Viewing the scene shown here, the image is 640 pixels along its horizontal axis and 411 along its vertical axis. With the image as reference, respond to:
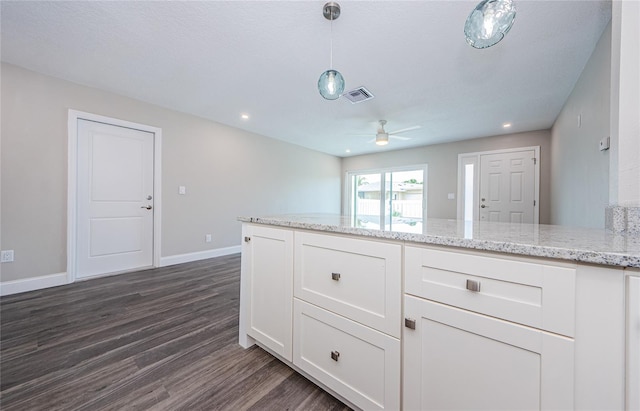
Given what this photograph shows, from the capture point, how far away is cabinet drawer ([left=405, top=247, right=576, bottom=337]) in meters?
0.68

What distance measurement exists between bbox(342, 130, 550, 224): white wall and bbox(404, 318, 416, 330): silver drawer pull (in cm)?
503

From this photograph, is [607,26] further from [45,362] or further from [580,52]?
[45,362]

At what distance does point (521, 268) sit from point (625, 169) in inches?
42.9

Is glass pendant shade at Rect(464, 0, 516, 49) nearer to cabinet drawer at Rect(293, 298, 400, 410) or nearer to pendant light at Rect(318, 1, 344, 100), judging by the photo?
pendant light at Rect(318, 1, 344, 100)

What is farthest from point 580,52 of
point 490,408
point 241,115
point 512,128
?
point 241,115

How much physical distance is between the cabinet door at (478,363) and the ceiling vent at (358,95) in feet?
7.97

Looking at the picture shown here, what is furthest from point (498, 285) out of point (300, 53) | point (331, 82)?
point (300, 53)

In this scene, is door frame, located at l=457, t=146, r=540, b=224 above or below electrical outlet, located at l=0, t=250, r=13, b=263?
above

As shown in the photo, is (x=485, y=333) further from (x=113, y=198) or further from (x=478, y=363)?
(x=113, y=198)

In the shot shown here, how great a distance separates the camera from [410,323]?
938 mm

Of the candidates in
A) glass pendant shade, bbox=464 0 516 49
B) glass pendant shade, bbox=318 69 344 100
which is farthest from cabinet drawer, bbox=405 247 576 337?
glass pendant shade, bbox=318 69 344 100

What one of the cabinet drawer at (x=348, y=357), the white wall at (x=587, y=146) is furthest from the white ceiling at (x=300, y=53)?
the cabinet drawer at (x=348, y=357)

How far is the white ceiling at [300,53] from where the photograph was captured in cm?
173

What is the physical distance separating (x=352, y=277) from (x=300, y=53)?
2032mm
